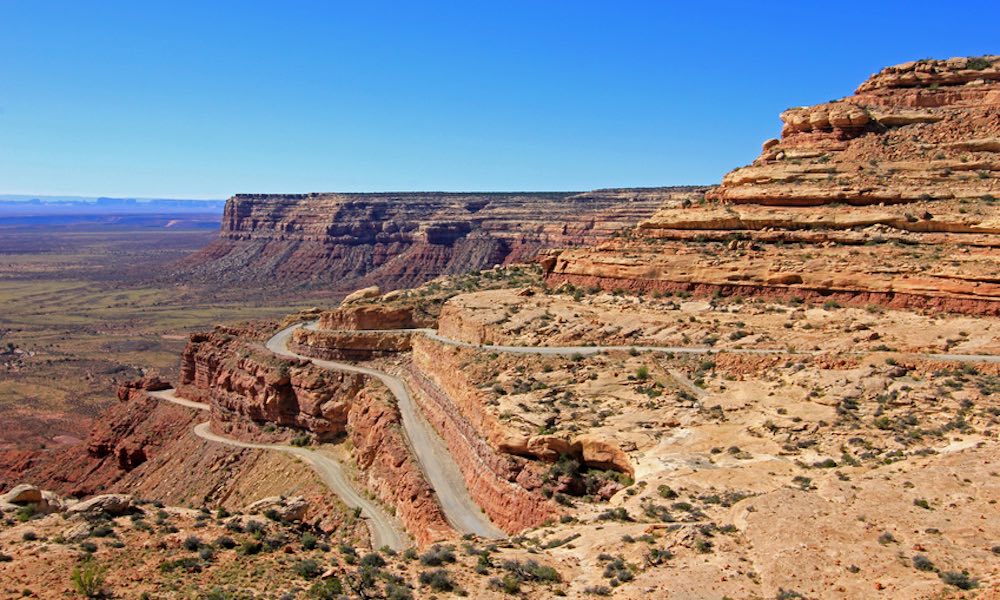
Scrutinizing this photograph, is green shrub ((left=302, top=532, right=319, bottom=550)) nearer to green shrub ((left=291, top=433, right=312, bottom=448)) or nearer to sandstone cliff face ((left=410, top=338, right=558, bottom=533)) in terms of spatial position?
sandstone cliff face ((left=410, top=338, right=558, bottom=533))

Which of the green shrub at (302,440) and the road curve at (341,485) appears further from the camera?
the green shrub at (302,440)

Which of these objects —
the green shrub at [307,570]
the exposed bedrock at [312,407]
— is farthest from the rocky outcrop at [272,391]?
the green shrub at [307,570]

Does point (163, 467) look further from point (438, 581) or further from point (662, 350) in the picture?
point (438, 581)

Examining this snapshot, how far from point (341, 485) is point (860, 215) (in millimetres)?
28252

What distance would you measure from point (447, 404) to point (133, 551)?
21669 millimetres

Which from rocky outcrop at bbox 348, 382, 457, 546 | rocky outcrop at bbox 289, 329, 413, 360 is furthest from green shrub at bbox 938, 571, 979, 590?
rocky outcrop at bbox 289, 329, 413, 360

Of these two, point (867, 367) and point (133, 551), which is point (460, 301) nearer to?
point (867, 367)

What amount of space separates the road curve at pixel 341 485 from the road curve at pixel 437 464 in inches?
96.4

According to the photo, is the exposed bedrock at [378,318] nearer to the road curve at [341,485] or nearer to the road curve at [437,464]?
the road curve at [437,464]

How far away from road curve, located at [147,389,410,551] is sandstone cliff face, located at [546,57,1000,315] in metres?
17.2

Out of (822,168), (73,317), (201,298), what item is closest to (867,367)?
(822,168)

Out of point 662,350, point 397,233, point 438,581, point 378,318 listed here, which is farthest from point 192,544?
point 397,233

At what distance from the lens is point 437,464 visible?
129 ft

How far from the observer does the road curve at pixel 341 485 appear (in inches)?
1400
